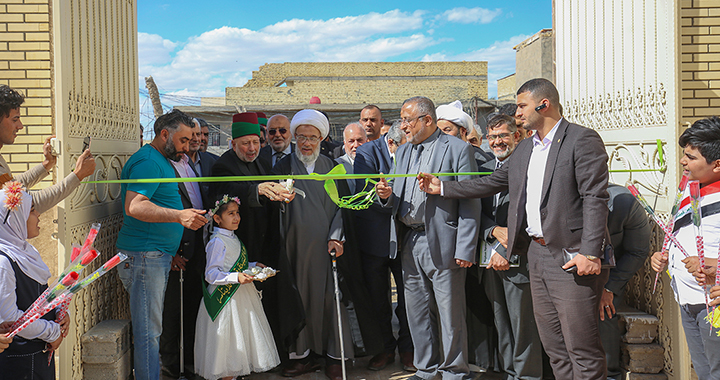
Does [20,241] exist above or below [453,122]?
below

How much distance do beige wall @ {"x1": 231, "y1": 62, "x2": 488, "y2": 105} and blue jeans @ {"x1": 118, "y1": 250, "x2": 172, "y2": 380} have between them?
23.0 metres

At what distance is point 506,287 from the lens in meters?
3.97

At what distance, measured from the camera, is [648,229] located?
12.3 ft

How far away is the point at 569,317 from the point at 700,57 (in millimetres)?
2364

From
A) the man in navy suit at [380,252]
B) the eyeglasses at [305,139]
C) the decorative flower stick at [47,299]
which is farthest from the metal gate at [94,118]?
the man in navy suit at [380,252]

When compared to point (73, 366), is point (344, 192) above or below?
above

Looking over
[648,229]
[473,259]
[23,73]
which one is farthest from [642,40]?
[23,73]

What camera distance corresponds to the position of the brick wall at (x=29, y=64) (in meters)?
3.58

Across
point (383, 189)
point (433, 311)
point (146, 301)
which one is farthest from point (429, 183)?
point (146, 301)

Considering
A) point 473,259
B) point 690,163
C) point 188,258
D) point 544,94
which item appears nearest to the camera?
point 690,163

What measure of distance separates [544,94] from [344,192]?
1.88m

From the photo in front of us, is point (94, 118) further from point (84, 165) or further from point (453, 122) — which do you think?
point (453, 122)

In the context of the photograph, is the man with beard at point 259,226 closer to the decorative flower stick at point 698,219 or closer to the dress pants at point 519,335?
the dress pants at point 519,335

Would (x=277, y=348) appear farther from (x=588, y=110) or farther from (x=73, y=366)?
(x=588, y=110)
